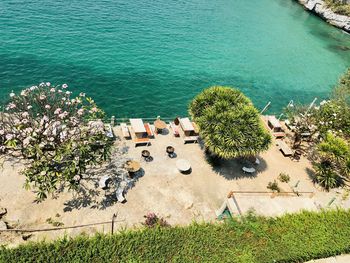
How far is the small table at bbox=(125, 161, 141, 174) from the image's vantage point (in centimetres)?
2234

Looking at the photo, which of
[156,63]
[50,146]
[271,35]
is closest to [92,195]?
[50,146]

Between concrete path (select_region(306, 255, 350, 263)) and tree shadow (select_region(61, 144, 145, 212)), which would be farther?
tree shadow (select_region(61, 144, 145, 212))

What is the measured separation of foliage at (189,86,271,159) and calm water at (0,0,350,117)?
11.5 metres

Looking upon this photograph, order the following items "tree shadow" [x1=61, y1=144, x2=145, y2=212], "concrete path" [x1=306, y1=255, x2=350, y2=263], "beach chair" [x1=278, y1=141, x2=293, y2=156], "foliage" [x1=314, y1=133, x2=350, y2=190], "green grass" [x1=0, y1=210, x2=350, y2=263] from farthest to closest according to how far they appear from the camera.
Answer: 1. "beach chair" [x1=278, y1=141, x2=293, y2=156]
2. "foliage" [x1=314, y1=133, x2=350, y2=190]
3. "tree shadow" [x1=61, y1=144, x2=145, y2=212]
4. "concrete path" [x1=306, y1=255, x2=350, y2=263]
5. "green grass" [x1=0, y1=210, x2=350, y2=263]

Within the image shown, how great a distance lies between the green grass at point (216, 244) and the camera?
14875mm

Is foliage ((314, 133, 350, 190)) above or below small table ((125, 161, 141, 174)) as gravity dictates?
above

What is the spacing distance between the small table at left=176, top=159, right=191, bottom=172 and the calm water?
11.1 metres

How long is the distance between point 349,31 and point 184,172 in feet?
228

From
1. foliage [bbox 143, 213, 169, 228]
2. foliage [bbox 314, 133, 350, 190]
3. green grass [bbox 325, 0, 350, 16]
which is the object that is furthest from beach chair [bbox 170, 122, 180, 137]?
green grass [bbox 325, 0, 350, 16]

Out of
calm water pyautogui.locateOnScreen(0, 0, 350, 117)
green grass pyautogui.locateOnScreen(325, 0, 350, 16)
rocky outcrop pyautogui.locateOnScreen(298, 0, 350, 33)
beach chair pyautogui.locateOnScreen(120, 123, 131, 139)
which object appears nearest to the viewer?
beach chair pyautogui.locateOnScreen(120, 123, 131, 139)

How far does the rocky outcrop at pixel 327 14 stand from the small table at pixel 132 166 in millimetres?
72509

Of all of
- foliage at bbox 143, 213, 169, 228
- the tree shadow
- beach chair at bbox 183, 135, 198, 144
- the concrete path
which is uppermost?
the concrete path

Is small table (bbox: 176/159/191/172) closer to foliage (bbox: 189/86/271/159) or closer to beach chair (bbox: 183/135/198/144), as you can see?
foliage (bbox: 189/86/271/159)

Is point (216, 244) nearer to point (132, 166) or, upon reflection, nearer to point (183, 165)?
point (183, 165)
